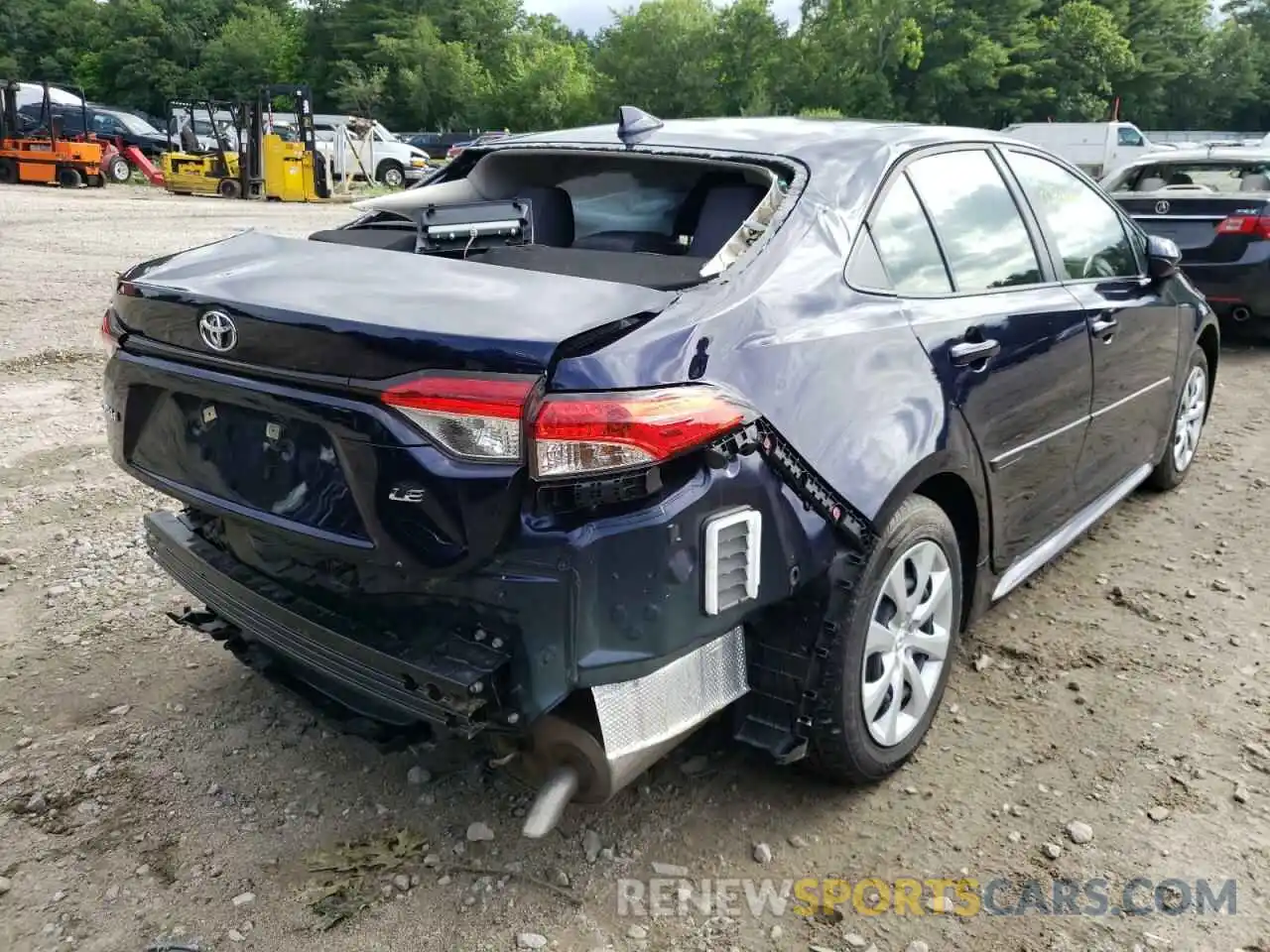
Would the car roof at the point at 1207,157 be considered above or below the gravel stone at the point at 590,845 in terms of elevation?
above

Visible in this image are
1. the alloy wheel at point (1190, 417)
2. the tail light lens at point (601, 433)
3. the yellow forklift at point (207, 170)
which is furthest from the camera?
the yellow forklift at point (207, 170)

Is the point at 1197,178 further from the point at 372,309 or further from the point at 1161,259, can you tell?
the point at 372,309

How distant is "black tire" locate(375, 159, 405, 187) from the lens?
3098 centimetres

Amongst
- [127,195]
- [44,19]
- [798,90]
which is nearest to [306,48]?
[44,19]

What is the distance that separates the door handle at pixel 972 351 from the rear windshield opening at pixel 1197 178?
6.52 metres

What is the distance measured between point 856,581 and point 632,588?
674 mm

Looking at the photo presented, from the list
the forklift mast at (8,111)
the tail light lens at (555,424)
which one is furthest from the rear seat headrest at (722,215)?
the forklift mast at (8,111)

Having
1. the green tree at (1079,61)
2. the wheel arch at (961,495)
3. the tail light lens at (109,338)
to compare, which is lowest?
the wheel arch at (961,495)

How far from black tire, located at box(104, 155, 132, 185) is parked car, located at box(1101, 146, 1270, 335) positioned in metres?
26.7

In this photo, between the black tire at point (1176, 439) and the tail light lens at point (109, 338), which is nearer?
the tail light lens at point (109, 338)

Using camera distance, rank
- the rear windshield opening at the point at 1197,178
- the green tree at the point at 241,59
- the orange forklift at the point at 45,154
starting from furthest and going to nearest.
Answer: the green tree at the point at 241,59 → the orange forklift at the point at 45,154 → the rear windshield opening at the point at 1197,178

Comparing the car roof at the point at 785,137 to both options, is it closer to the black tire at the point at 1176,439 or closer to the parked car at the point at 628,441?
the parked car at the point at 628,441

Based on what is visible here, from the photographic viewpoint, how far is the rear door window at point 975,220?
3.07 metres

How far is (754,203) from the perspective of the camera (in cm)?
288
